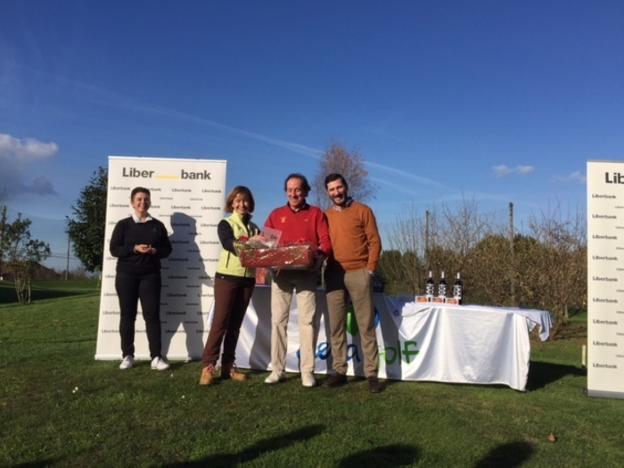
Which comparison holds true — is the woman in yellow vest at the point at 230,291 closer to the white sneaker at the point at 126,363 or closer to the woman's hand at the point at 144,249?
the woman's hand at the point at 144,249

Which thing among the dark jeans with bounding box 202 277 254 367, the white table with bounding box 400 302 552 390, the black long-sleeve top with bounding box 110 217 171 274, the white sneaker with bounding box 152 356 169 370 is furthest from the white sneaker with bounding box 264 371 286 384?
the black long-sleeve top with bounding box 110 217 171 274

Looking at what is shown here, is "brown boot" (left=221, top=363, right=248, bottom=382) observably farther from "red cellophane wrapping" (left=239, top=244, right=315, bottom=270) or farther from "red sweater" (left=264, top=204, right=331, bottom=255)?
"red sweater" (left=264, top=204, right=331, bottom=255)

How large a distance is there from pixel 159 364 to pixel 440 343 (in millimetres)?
2916

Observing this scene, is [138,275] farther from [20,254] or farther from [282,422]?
[20,254]

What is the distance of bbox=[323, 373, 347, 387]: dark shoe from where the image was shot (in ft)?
14.9

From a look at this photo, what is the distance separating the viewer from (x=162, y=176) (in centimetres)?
588

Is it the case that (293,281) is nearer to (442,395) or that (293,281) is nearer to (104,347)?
(442,395)

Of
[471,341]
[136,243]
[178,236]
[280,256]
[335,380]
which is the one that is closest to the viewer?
[280,256]

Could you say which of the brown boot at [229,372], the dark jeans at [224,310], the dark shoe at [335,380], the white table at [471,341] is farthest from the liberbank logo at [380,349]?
the dark jeans at [224,310]

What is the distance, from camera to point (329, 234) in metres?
4.58

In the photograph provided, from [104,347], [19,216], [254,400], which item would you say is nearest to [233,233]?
[254,400]

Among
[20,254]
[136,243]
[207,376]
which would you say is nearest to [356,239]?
[207,376]

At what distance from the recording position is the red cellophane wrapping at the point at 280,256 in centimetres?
412

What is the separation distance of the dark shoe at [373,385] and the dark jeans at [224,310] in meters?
1.39
